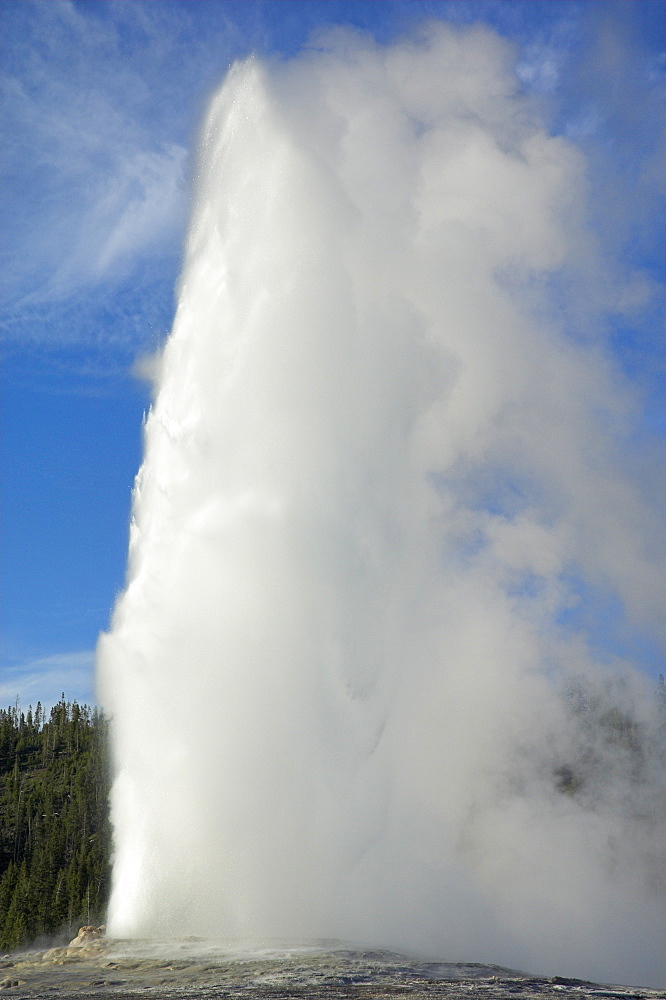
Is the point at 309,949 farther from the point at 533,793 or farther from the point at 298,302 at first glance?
the point at 533,793

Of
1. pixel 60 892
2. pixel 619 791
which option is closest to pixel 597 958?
pixel 619 791

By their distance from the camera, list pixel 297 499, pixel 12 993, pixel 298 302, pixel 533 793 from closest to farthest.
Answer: pixel 12 993, pixel 297 499, pixel 298 302, pixel 533 793

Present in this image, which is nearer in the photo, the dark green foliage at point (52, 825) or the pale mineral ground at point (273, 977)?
the pale mineral ground at point (273, 977)

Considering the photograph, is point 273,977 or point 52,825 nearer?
point 273,977

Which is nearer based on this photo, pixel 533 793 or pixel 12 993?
pixel 12 993

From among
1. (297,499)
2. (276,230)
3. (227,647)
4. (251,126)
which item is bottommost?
(227,647)

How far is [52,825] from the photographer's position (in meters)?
72.5

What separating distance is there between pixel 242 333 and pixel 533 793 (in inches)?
1275

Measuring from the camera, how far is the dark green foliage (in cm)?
4928

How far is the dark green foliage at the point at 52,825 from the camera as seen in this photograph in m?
49.3

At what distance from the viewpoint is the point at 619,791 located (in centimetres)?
5622

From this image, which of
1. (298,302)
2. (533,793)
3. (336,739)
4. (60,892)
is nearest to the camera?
(336,739)

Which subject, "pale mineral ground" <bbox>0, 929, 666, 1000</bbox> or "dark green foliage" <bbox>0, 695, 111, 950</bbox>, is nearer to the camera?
"pale mineral ground" <bbox>0, 929, 666, 1000</bbox>

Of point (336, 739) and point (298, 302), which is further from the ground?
point (298, 302)
